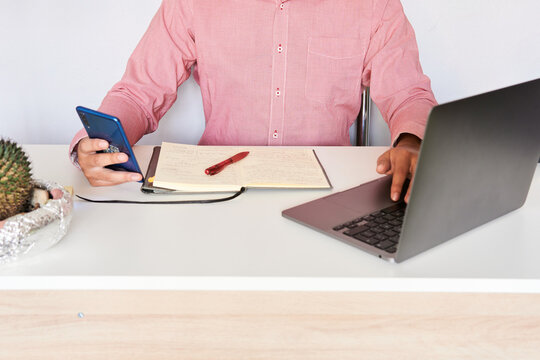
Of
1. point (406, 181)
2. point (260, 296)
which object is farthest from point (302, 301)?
point (406, 181)

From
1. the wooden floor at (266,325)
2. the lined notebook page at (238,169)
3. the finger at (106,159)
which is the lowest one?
the wooden floor at (266,325)

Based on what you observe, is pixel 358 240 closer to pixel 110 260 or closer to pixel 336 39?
pixel 110 260

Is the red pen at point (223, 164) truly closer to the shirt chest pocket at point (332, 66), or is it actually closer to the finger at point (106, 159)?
the finger at point (106, 159)

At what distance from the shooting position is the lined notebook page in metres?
0.97

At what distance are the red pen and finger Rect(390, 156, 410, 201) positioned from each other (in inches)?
12.1

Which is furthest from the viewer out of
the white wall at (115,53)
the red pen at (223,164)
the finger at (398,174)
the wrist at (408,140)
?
the white wall at (115,53)

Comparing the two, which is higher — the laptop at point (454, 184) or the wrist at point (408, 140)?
the laptop at point (454, 184)

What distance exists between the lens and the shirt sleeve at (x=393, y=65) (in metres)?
1.44

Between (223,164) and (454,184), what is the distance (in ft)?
1.57

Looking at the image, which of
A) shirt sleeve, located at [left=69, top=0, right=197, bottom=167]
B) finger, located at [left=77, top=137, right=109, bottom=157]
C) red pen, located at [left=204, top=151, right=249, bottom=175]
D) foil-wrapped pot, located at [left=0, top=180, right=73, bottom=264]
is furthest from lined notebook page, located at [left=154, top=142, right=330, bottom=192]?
shirt sleeve, located at [left=69, top=0, right=197, bottom=167]

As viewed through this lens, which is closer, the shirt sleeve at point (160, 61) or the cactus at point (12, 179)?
the cactus at point (12, 179)

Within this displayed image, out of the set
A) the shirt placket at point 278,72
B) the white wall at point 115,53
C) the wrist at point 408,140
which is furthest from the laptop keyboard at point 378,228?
the white wall at point 115,53

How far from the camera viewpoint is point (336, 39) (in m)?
1.56

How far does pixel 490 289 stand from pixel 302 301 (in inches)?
9.6
